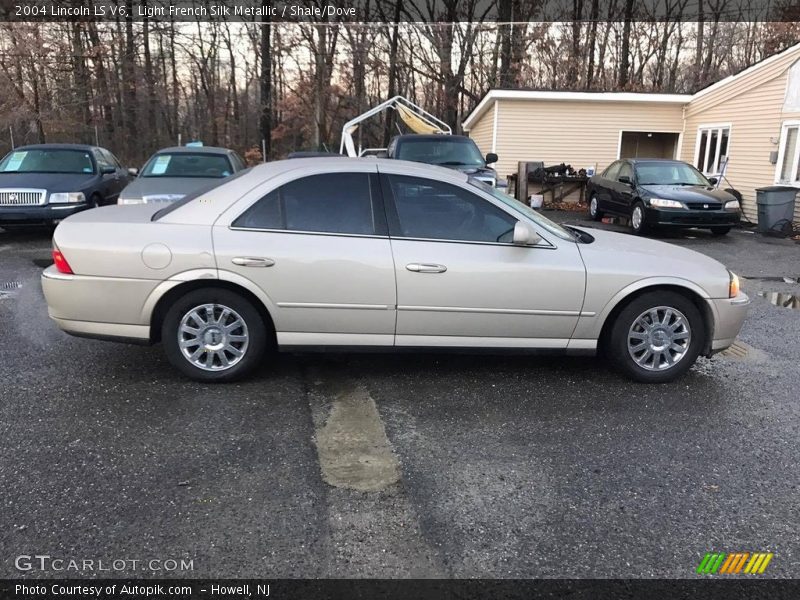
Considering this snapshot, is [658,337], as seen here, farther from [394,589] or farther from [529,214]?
[394,589]

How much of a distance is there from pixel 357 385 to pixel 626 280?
6.66ft

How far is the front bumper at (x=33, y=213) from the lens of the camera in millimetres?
10117

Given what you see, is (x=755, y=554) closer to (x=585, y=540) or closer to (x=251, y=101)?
(x=585, y=540)

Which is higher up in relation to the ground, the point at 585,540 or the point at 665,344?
the point at 665,344

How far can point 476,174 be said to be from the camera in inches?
423

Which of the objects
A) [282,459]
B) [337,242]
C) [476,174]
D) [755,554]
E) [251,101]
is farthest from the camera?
[251,101]

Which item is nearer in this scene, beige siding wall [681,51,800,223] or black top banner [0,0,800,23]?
beige siding wall [681,51,800,223]

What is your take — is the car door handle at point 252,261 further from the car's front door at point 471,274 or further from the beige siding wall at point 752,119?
the beige siding wall at point 752,119

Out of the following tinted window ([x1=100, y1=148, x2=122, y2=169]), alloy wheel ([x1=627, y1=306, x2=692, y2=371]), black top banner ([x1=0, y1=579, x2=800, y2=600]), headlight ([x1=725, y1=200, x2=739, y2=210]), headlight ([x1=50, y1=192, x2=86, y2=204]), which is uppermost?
tinted window ([x1=100, y1=148, x2=122, y2=169])

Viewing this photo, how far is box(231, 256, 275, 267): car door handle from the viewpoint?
13.7ft

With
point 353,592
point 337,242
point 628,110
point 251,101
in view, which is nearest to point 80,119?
point 251,101

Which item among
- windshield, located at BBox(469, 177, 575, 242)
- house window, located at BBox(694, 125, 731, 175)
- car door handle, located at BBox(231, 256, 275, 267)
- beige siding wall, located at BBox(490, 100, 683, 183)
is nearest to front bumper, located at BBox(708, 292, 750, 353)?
windshield, located at BBox(469, 177, 575, 242)

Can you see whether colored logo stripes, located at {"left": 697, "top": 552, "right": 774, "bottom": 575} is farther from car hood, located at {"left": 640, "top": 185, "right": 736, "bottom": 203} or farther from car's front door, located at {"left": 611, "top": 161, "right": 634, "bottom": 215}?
car's front door, located at {"left": 611, "top": 161, "right": 634, "bottom": 215}

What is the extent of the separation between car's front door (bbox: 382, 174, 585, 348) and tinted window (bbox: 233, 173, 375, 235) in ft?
0.62
